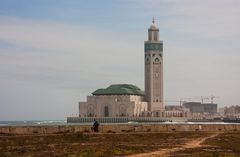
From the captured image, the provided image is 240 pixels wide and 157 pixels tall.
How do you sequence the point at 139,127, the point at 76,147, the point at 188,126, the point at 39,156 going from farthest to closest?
1. the point at 188,126
2. the point at 139,127
3. the point at 76,147
4. the point at 39,156

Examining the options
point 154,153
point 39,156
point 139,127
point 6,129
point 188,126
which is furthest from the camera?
point 188,126

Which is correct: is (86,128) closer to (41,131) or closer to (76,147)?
(41,131)

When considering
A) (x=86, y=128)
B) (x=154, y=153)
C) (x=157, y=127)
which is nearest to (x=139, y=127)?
(x=157, y=127)

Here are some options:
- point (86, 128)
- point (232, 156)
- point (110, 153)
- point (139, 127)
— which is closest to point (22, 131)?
point (86, 128)

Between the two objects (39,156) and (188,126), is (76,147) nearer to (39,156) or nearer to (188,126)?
(39,156)

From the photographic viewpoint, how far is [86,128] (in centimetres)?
7775

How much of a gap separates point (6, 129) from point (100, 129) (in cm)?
1273

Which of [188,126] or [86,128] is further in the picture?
[188,126]

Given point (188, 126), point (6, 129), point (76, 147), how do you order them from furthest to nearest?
point (188, 126), point (6, 129), point (76, 147)

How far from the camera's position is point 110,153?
41125 millimetres

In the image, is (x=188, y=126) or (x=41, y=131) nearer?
(x=41, y=131)

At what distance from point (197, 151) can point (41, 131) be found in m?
34.4

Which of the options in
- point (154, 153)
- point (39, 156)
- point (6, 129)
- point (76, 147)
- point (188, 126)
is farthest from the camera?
point (188, 126)

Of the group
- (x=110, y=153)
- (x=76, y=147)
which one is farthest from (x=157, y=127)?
(x=110, y=153)
